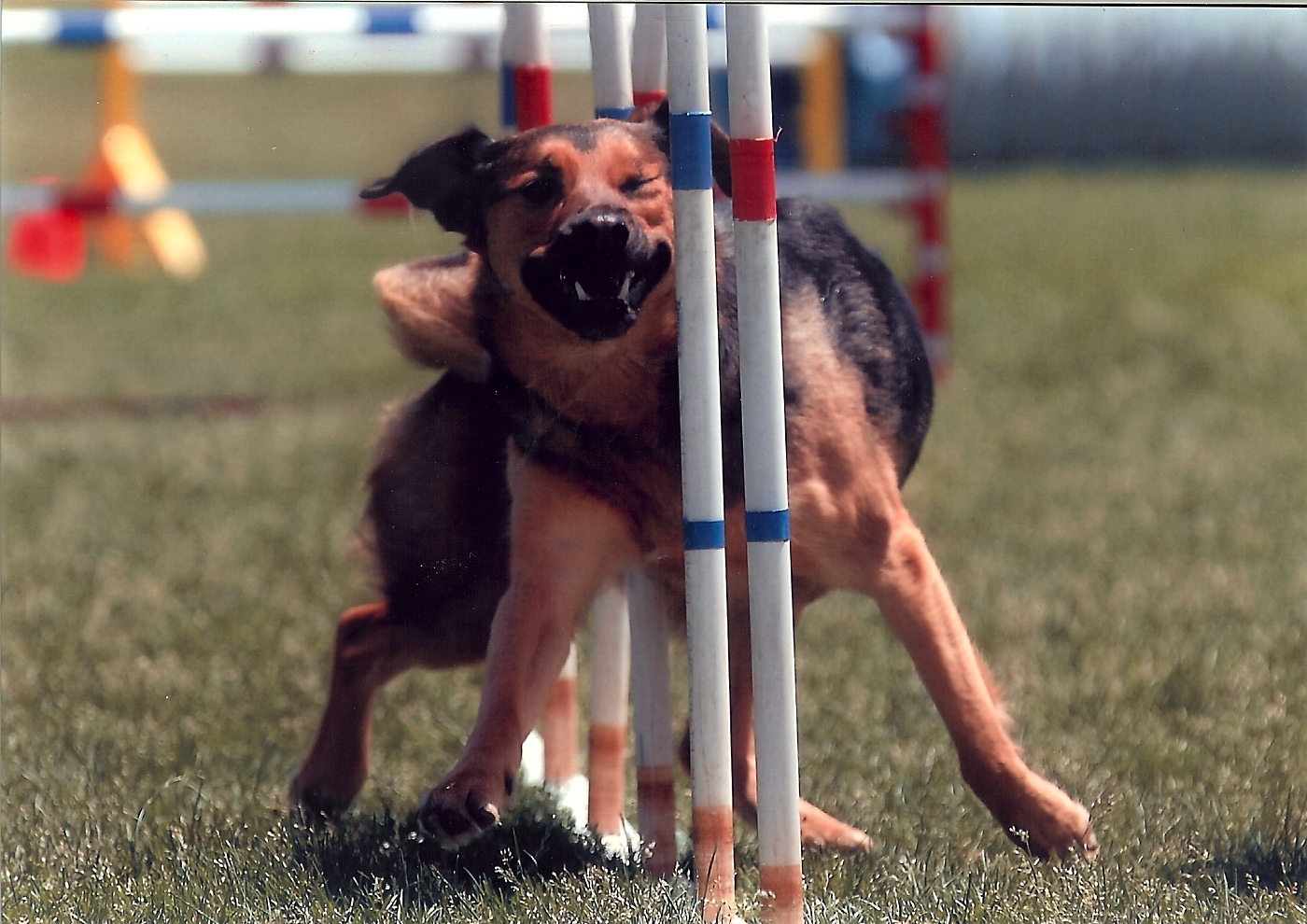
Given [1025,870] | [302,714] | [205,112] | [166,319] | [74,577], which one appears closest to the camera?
[1025,870]

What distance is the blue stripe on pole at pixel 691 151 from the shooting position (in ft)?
7.89

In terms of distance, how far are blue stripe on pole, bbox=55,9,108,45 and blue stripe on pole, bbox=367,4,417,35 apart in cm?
133

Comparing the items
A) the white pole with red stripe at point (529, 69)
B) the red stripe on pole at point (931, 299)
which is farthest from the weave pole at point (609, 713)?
the red stripe on pole at point (931, 299)

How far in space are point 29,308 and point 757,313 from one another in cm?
1147

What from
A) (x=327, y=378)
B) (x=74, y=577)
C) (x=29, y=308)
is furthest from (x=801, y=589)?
(x=29, y=308)

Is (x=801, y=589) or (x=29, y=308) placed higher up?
(x=801, y=589)

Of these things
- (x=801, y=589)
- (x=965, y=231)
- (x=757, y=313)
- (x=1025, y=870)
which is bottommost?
(x=965, y=231)

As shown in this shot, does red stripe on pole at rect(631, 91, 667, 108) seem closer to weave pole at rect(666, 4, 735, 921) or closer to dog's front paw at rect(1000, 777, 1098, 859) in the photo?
weave pole at rect(666, 4, 735, 921)

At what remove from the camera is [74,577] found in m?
5.51

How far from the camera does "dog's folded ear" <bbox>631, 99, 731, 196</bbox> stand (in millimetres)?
2682

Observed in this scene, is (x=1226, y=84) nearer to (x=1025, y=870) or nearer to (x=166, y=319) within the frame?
(x=1025, y=870)

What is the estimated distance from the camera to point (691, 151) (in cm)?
240

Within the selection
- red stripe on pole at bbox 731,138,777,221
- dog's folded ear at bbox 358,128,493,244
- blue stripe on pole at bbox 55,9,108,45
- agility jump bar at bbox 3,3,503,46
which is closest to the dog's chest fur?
dog's folded ear at bbox 358,128,493,244

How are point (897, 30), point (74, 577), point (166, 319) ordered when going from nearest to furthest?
point (74, 577) → point (897, 30) → point (166, 319)
